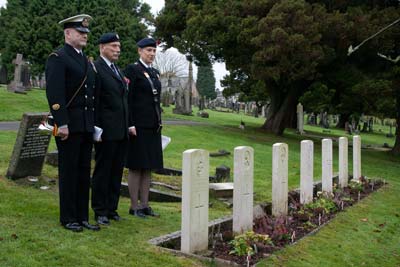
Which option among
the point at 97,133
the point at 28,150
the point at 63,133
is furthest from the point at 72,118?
the point at 28,150

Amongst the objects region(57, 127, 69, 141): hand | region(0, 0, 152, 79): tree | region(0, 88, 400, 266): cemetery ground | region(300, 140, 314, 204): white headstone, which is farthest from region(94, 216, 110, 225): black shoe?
region(0, 0, 152, 79): tree

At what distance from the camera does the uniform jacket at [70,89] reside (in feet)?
18.3

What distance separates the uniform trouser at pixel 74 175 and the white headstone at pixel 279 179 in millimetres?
3002

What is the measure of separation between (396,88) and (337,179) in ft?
36.4

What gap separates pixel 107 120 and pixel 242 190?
6.17 feet

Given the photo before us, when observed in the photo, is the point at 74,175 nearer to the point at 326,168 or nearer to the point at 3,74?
the point at 326,168

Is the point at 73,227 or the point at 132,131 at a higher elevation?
the point at 132,131

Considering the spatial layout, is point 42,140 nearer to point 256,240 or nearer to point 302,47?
point 256,240

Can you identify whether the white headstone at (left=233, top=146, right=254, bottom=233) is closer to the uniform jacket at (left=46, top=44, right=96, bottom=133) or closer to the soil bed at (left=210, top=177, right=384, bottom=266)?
the soil bed at (left=210, top=177, right=384, bottom=266)

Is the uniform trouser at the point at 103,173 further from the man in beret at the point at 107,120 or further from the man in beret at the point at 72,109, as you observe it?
the man in beret at the point at 72,109

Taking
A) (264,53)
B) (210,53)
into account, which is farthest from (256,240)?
(210,53)

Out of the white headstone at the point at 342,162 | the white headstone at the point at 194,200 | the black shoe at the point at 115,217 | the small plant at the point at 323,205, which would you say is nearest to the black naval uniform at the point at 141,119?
the black shoe at the point at 115,217

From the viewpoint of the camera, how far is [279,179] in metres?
8.00

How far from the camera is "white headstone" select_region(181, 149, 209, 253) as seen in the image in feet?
18.4
